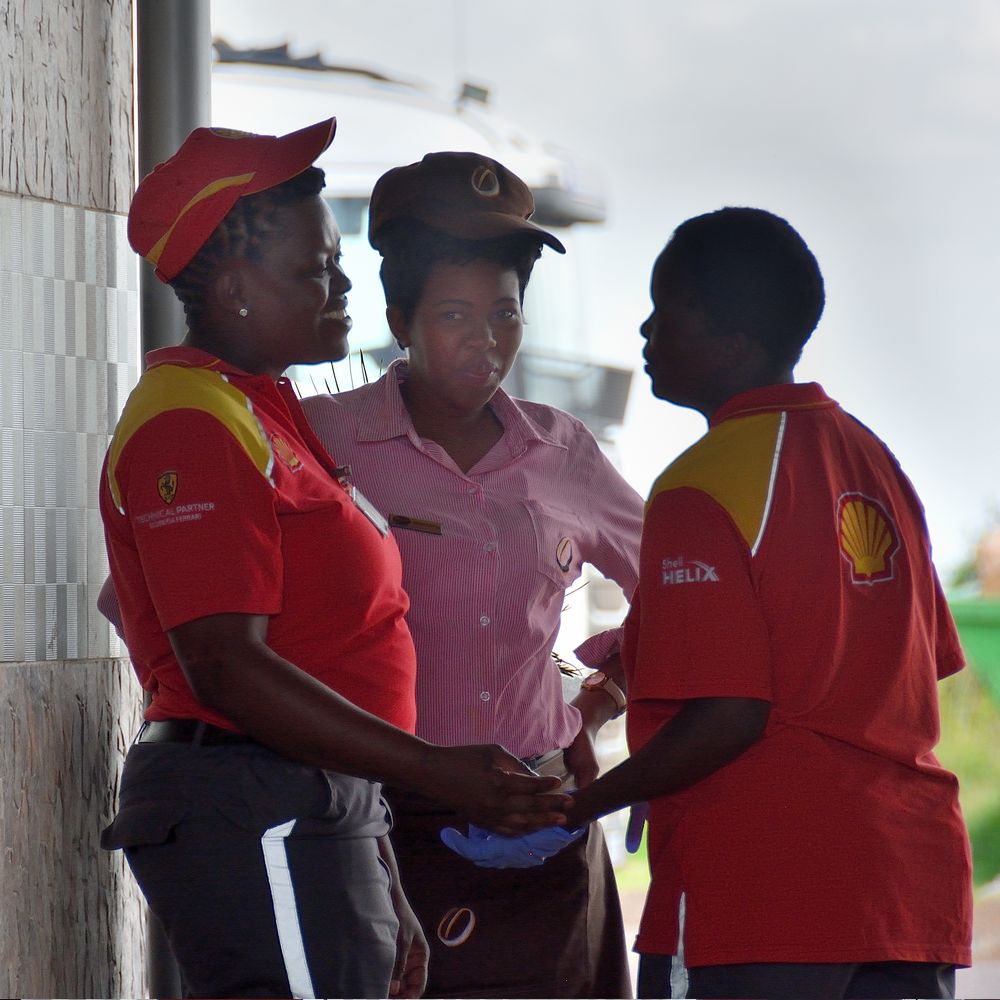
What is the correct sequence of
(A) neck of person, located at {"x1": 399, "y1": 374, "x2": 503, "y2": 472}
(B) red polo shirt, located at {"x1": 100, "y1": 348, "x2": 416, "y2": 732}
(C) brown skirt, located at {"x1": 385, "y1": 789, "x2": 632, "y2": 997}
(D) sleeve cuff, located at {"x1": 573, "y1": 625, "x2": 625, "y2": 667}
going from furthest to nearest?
(D) sleeve cuff, located at {"x1": 573, "y1": 625, "x2": 625, "y2": 667}, (A) neck of person, located at {"x1": 399, "y1": 374, "x2": 503, "y2": 472}, (C) brown skirt, located at {"x1": 385, "y1": 789, "x2": 632, "y2": 997}, (B) red polo shirt, located at {"x1": 100, "y1": 348, "x2": 416, "y2": 732}

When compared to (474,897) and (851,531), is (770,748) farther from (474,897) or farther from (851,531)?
(474,897)

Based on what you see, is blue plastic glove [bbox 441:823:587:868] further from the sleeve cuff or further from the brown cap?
the brown cap

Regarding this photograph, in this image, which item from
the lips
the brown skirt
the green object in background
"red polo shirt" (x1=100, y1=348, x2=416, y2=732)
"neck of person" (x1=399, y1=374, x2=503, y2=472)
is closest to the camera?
"red polo shirt" (x1=100, y1=348, x2=416, y2=732)

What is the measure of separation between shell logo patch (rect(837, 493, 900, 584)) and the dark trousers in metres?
0.40

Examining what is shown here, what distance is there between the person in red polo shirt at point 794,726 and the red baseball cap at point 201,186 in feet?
1.82

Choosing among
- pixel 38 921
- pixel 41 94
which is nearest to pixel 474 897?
pixel 38 921

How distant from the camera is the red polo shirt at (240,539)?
1.37 metres

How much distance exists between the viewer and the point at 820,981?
1.40m

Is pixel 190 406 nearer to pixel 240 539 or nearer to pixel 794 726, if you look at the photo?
pixel 240 539

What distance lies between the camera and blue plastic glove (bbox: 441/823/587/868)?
166 centimetres

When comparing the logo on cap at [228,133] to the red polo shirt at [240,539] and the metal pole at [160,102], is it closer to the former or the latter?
the red polo shirt at [240,539]

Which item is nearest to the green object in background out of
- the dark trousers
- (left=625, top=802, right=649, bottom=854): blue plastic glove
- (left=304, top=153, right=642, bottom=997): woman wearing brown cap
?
(left=304, top=153, right=642, bottom=997): woman wearing brown cap

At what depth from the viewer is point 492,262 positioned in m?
1.89

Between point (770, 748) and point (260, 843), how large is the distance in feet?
1.75
